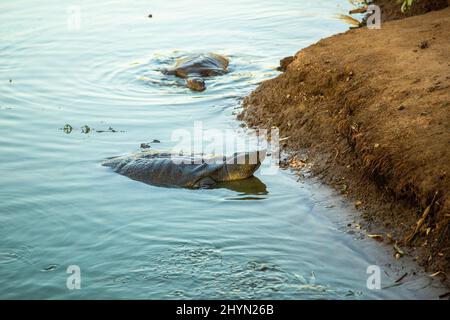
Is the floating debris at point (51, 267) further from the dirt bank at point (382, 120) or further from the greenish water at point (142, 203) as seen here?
the dirt bank at point (382, 120)

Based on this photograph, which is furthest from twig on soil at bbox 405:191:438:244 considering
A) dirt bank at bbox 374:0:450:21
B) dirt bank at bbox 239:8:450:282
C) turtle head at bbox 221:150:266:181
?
dirt bank at bbox 374:0:450:21

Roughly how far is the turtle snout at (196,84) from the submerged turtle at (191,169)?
3302 millimetres

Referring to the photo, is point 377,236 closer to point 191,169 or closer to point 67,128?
point 191,169

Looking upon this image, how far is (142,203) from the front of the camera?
8.43m

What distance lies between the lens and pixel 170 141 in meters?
10.2

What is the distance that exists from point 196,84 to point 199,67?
799 millimetres

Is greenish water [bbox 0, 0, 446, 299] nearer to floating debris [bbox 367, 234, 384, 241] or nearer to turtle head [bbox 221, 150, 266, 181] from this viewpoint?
floating debris [bbox 367, 234, 384, 241]

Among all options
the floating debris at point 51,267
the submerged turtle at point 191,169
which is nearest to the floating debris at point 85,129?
the submerged turtle at point 191,169

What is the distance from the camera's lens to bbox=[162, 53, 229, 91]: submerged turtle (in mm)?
12945

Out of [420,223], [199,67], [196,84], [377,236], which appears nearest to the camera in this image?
[420,223]

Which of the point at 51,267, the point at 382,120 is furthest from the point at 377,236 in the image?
the point at 51,267

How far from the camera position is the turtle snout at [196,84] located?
1233cm
